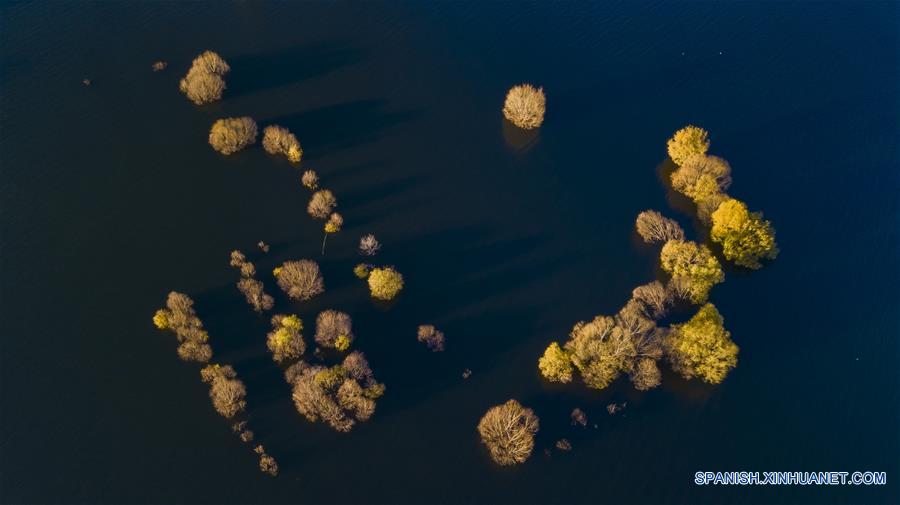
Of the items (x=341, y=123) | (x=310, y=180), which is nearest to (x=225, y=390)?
(x=310, y=180)

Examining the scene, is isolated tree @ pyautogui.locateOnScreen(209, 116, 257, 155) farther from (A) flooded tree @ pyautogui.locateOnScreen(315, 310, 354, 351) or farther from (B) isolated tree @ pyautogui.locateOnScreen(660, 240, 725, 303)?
(B) isolated tree @ pyautogui.locateOnScreen(660, 240, 725, 303)

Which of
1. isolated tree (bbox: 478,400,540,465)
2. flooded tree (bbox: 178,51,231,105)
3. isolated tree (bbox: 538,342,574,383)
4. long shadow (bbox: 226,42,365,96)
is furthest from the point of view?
long shadow (bbox: 226,42,365,96)

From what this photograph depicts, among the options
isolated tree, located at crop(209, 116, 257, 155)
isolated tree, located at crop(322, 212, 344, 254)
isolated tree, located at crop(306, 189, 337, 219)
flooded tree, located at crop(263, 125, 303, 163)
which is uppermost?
isolated tree, located at crop(209, 116, 257, 155)

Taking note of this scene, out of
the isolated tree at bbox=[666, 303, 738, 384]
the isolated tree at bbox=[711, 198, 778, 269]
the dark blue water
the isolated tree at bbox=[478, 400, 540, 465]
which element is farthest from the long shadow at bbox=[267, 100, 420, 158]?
the isolated tree at bbox=[666, 303, 738, 384]

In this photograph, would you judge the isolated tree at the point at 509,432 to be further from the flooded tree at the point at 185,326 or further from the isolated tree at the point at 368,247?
the flooded tree at the point at 185,326

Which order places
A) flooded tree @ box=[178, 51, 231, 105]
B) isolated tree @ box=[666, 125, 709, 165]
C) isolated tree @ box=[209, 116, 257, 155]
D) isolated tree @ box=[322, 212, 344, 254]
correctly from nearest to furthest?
isolated tree @ box=[322, 212, 344, 254] → isolated tree @ box=[209, 116, 257, 155] → isolated tree @ box=[666, 125, 709, 165] → flooded tree @ box=[178, 51, 231, 105]

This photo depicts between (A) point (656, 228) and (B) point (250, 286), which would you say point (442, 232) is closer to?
(B) point (250, 286)

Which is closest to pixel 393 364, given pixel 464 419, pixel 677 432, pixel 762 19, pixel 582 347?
pixel 464 419

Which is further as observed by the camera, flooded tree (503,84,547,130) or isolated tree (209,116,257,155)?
flooded tree (503,84,547,130)
